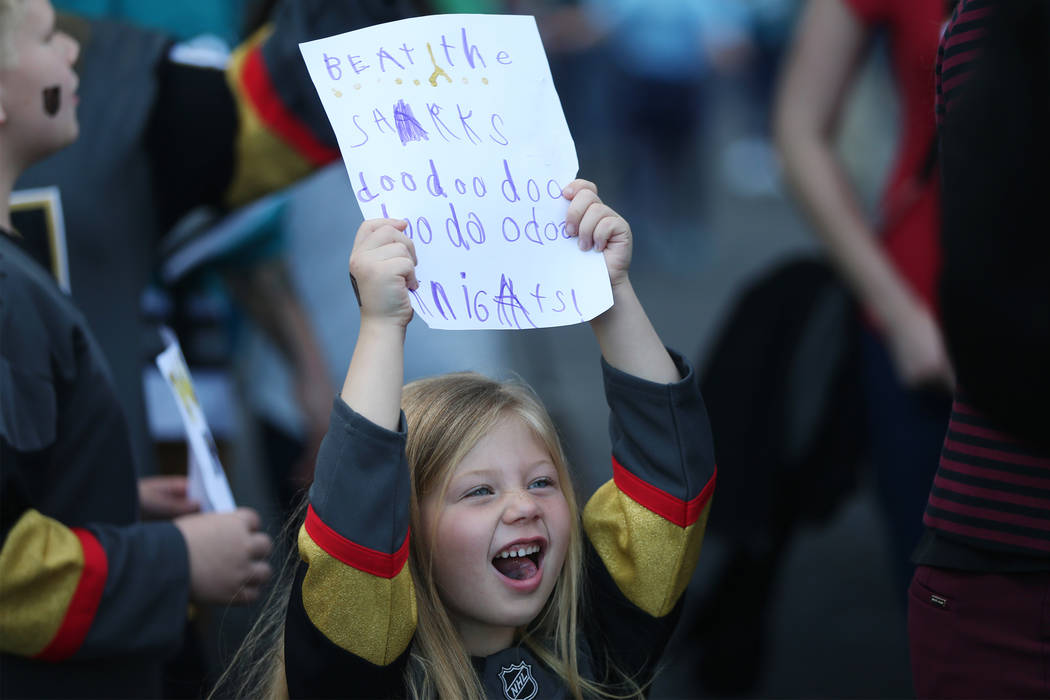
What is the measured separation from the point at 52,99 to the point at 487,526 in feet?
2.55

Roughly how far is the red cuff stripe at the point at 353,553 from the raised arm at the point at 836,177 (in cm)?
118

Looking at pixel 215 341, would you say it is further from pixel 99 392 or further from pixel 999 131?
pixel 999 131

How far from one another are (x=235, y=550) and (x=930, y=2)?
1.41m

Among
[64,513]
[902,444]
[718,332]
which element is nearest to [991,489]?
[902,444]

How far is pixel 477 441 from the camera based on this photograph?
4.66ft

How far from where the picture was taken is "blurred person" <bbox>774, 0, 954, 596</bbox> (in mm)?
2107

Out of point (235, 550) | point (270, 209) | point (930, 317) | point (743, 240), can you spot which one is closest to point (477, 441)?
point (235, 550)

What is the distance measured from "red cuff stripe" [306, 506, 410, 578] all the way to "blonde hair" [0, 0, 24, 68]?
728 mm

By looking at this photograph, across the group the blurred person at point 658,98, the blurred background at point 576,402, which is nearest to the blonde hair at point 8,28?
the blurred background at point 576,402

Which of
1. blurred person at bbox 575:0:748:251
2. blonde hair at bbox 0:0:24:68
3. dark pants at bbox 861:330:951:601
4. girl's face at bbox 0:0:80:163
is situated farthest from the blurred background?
blurred person at bbox 575:0:748:251

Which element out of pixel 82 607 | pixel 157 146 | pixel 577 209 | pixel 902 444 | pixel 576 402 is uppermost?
pixel 577 209

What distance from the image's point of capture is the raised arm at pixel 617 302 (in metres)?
1.34

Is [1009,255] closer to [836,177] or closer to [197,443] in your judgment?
[197,443]

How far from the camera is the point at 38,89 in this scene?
1.56 meters
